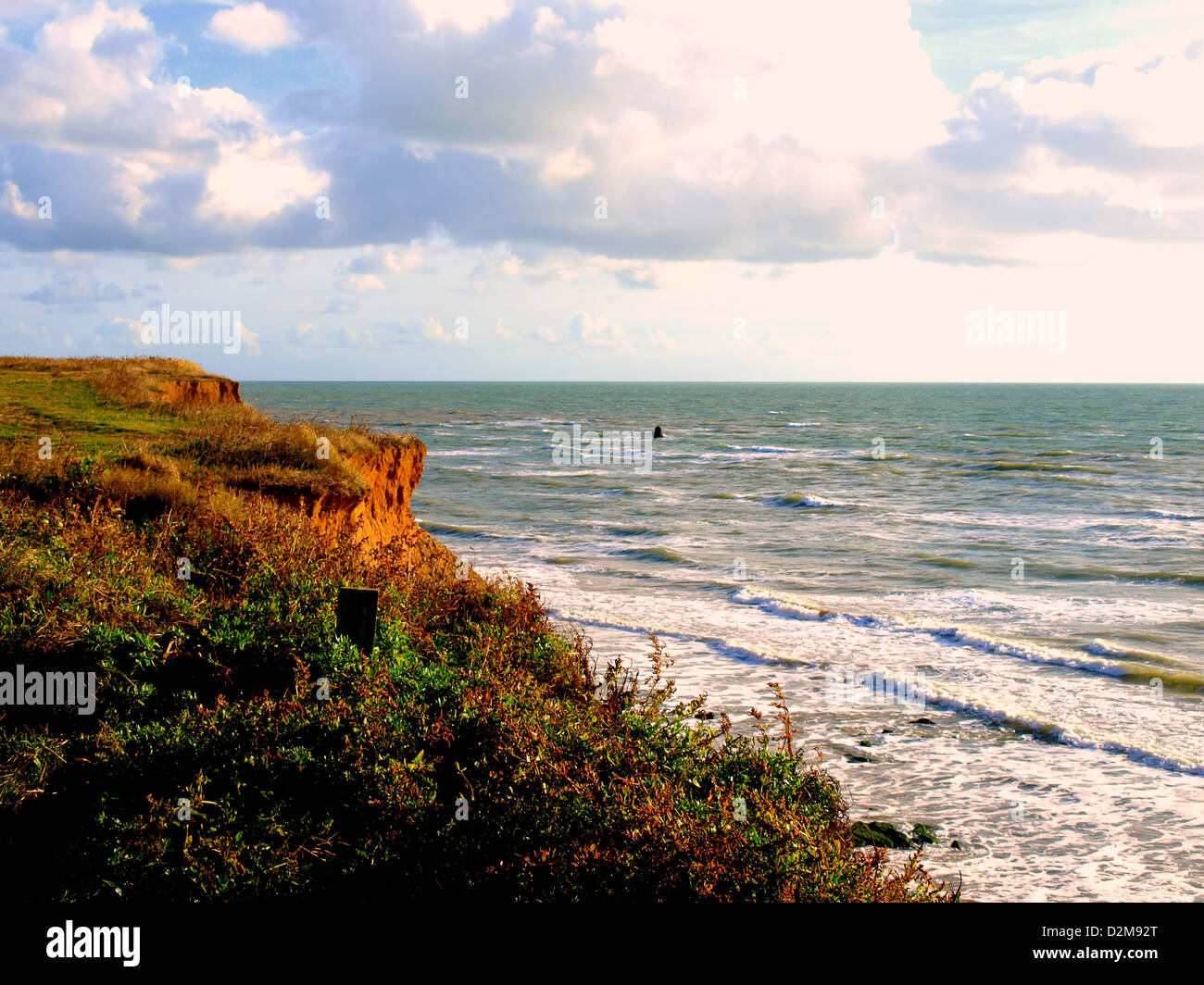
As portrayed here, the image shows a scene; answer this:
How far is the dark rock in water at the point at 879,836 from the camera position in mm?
7355

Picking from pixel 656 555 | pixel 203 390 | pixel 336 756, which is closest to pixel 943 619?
pixel 656 555

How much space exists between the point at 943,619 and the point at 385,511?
10.0m

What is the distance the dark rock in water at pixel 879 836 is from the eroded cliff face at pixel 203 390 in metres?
18.9

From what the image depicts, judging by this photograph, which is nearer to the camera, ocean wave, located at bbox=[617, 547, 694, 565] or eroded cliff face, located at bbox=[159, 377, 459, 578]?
eroded cliff face, located at bbox=[159, 377, 459, 578]

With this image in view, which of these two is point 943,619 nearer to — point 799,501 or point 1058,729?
point 1058,729

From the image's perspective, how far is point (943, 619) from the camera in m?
16.0

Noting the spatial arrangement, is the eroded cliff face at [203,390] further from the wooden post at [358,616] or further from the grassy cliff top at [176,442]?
the wooden post at [358,616]

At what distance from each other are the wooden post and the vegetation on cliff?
16cm

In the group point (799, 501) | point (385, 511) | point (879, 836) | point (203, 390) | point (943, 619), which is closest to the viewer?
point (879, 836)

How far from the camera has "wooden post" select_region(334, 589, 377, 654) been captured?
22.0ft

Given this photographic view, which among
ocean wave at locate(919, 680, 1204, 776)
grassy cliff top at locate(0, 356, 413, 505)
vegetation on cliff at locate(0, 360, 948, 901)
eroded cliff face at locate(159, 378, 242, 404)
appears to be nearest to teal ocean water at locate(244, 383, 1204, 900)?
ocean wave at locate(919, 680, 1204, 776)

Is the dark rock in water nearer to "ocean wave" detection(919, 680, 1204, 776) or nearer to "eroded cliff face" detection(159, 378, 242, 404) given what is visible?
"ocean wave" detection(919, 680, 1204, 776)

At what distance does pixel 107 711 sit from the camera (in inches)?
238
